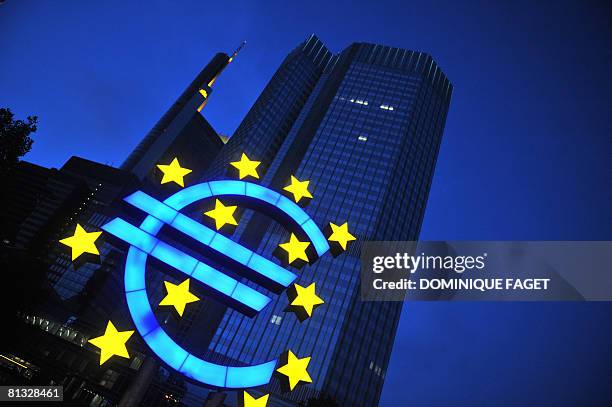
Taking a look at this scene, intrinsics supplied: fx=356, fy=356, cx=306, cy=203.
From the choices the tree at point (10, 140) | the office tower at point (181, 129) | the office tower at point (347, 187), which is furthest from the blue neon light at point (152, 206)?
the office tower at point (181, 129)

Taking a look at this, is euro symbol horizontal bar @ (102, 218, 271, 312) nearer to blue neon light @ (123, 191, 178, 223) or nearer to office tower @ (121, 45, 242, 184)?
blue neon light @ (123, 191, 178, 223)

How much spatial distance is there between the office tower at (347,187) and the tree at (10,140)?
5137 cm

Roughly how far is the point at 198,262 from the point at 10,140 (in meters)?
31.7

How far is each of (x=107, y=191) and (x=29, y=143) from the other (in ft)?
463

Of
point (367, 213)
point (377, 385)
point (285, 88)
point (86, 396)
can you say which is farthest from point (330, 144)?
point (86, 396)

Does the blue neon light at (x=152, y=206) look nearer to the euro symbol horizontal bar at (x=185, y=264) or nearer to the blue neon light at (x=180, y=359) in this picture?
the euro symbol horizontal bar at (x=185, y=264)

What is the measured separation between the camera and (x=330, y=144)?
122 m

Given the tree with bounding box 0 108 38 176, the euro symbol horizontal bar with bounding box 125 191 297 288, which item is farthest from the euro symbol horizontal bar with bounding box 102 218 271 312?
the tree with bounding box 0 108 38 176

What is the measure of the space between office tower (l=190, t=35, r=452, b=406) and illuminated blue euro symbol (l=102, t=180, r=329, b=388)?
215 ft

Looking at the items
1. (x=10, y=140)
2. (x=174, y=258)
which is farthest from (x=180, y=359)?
(x=10, y=140)

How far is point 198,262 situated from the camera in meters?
6.79

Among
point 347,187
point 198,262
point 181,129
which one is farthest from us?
point 181,129

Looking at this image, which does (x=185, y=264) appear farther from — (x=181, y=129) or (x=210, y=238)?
(x=181, y=129)

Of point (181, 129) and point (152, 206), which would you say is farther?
point (181, 129)
